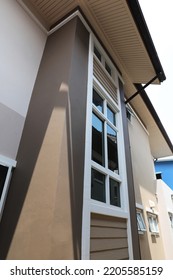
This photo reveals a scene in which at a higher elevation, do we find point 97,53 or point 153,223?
point 97,53

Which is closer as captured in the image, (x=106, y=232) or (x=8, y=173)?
(x=8, y=173)

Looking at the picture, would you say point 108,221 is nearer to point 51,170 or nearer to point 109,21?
point 51,170

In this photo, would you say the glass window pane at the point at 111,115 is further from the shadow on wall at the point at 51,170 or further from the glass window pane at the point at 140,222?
the glass window pane at the point at 140,222

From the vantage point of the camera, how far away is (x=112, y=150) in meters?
2.72

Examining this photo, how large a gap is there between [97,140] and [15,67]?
1441 mm

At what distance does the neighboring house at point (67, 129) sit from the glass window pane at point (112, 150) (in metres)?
0.02

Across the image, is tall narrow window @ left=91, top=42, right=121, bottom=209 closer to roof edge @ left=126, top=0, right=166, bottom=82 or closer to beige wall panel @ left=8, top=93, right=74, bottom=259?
beige wall panel @ left=8, top=93, right=74, bottom=259

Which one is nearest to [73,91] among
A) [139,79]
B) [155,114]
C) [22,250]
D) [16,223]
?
[16,223]

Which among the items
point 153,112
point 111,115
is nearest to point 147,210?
point 111,115

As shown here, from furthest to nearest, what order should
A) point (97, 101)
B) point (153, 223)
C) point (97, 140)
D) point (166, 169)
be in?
point (166, 169), point (153, 223), point (97, 101), point (97, 140)

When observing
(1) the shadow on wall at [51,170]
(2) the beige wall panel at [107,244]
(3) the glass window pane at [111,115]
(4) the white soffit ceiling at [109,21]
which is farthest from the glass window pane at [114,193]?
(4) the white soffit ceiling at [109,21]
